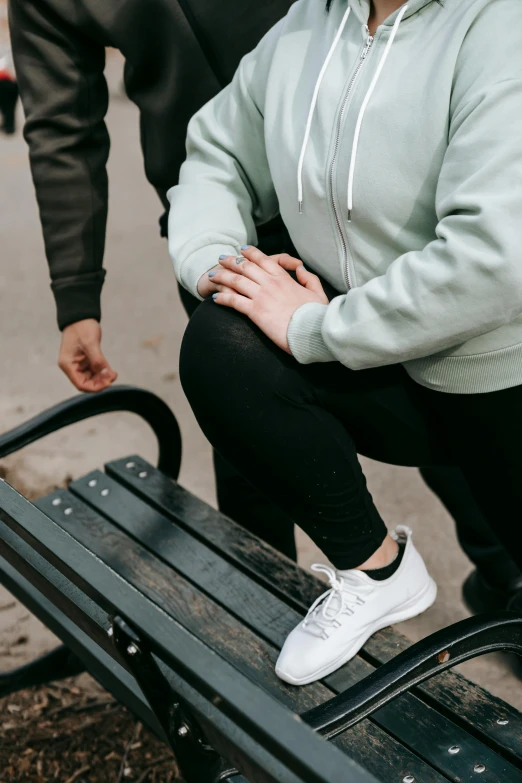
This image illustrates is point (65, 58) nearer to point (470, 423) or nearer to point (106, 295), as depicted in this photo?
point (470, 423)

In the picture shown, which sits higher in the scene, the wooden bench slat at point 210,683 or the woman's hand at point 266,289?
the woman's hand at point 266,289

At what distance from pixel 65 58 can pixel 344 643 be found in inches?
53.4

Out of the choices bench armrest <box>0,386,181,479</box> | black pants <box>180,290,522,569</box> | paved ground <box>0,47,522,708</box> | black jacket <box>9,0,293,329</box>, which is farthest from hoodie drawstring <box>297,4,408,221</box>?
paved ground <box>0,47,522,708</box>

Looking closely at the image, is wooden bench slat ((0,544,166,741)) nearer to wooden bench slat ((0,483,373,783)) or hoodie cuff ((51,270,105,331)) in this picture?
wooden bench slat ((0,483,373,783))

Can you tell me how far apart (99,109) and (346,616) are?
49.7 inches

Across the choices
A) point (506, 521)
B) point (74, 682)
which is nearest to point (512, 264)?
point (506, 521)

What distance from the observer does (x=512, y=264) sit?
1.24m

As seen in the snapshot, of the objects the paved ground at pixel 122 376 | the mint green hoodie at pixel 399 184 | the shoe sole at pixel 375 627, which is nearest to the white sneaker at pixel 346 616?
the shoe sole at pixel 375 627

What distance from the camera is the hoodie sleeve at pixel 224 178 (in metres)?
1.69

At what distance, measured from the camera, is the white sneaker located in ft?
5.14

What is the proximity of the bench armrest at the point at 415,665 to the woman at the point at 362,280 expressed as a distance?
18cm

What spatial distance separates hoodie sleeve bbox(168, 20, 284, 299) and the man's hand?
19.9 inches

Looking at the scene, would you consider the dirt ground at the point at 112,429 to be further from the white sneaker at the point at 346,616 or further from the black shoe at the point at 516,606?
the white sneaker at the point at 346,616

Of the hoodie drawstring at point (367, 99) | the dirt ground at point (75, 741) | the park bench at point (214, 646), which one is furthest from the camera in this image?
the dirt ground at point (75, 741)
